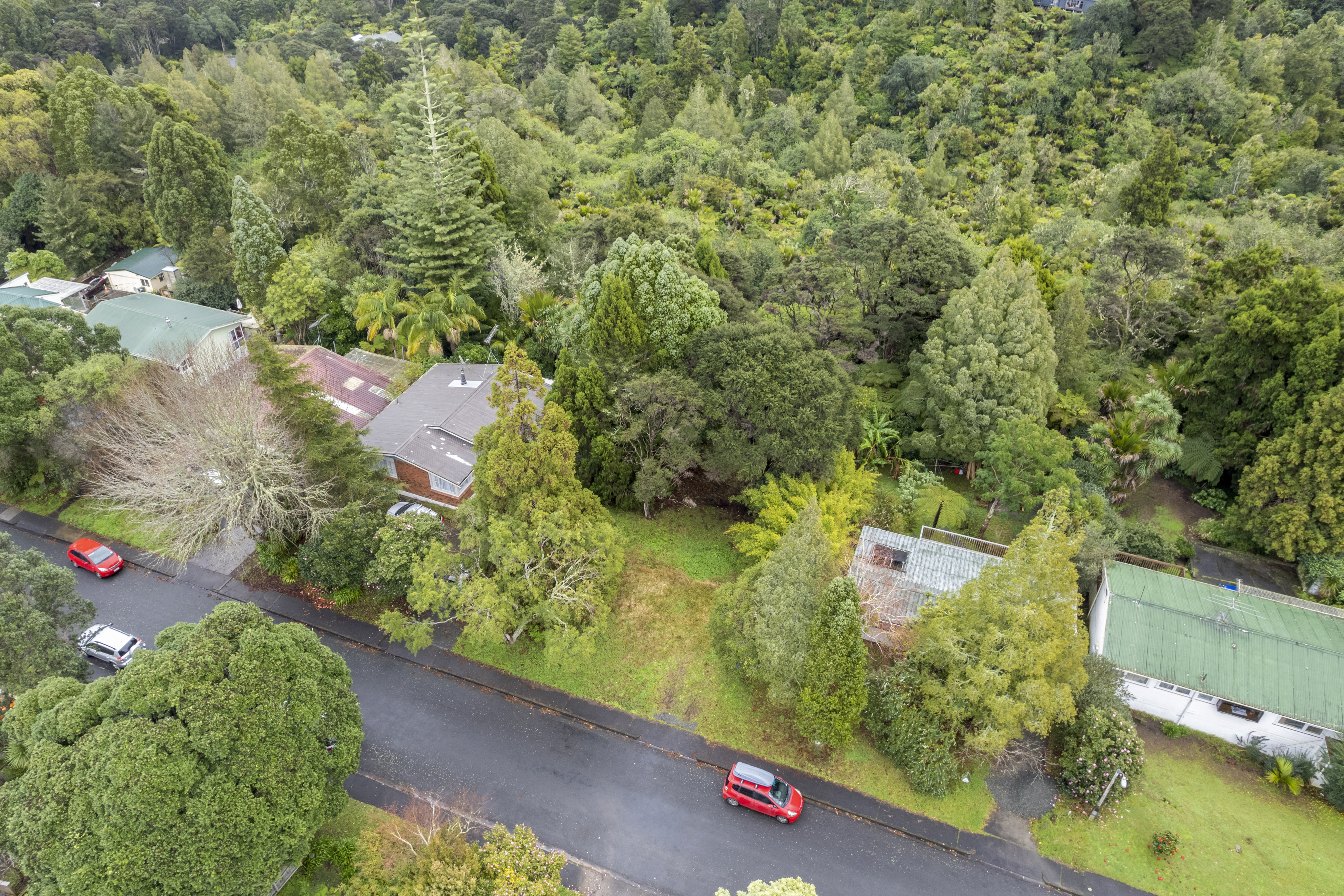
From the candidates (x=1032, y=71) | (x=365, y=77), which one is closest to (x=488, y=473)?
(x=1032, y=71)

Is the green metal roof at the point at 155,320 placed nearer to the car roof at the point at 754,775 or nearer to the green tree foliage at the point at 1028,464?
the car roof at the point at 754,775

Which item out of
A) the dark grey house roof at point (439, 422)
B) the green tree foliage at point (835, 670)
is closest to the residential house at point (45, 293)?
the dark grey house roof at point (439, 422)

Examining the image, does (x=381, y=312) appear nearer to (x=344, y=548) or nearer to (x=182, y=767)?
(x=344, y=548)

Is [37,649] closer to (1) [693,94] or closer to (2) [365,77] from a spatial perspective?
(1) [693,94]

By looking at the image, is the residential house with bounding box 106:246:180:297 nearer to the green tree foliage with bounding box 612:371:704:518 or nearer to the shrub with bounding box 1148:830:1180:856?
the green tree foliage with bounding box 612:371:704:518

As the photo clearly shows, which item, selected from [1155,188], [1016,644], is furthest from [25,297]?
[1155,188]
